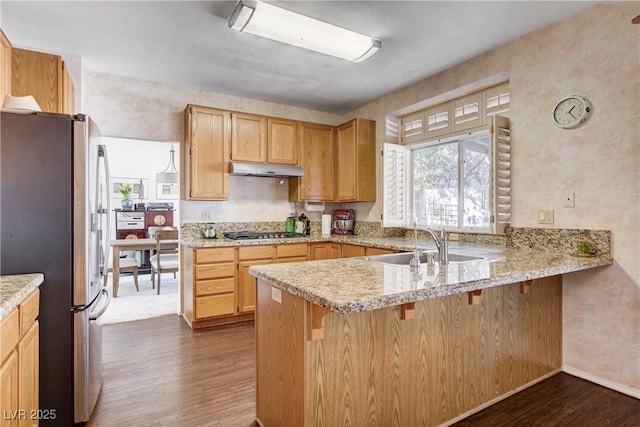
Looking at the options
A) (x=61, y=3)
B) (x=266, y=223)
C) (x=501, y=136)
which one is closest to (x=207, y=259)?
(x=266, y=223)

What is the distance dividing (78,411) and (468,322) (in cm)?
224

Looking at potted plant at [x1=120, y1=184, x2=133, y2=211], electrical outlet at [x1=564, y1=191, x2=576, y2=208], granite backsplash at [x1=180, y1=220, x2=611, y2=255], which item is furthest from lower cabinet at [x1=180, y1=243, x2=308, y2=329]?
potted plant at [x1=120, y1=184, x2=133, y2=211]

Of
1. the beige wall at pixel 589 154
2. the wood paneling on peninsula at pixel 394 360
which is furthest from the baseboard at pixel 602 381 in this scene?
the wood paneling on peninsula at pixel 394 360

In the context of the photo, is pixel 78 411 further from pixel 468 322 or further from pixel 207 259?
pixel 468 322

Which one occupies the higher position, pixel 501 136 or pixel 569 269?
pixel 501 136

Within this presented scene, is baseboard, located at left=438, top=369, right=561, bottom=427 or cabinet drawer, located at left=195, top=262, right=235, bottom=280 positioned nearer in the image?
baseboard, located at left=438, top=369, right=561, bottom=427

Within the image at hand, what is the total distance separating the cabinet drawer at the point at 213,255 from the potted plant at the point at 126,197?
14.6ft

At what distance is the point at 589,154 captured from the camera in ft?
7.93

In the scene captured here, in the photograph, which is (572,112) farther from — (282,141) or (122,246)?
(122,246)

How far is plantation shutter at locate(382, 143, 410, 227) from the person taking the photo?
407 cm

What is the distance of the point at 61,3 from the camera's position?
91.5 inches

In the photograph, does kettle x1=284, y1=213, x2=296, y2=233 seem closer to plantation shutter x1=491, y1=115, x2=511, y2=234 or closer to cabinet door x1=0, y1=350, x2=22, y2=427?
plantation shutter x1=491, y1=115, x2=511, y2=234

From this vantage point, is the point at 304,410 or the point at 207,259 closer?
the point at 304,410

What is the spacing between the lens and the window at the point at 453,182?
2.86m
